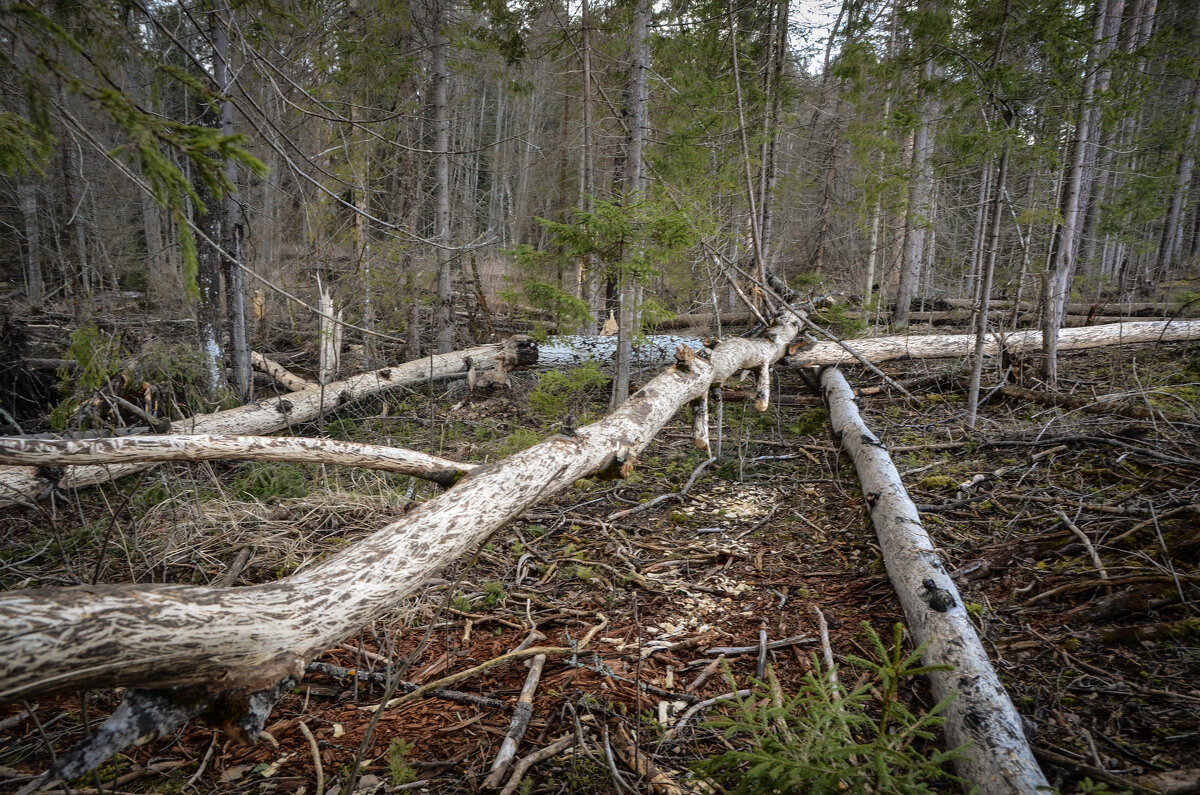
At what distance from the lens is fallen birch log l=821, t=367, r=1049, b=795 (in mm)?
2021

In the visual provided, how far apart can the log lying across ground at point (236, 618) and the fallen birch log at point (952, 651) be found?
2163mm

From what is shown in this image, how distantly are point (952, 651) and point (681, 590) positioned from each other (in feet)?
5.05

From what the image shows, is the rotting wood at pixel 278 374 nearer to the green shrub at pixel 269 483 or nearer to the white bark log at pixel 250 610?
the green shrub at pixel 269 483

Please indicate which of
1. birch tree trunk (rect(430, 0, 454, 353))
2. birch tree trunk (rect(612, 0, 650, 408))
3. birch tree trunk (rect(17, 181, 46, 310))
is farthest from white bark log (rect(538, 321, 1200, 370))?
birch tree trunk (rect(17, 181, 46, 310))

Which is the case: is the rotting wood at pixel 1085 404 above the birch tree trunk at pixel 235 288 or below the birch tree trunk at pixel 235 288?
below

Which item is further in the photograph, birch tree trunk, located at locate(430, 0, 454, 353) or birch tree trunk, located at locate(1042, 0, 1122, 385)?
birch tree trunk, located at locate(430, 0, 454, 353)

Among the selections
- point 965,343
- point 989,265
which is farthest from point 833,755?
point 965,343

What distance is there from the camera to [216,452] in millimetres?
3002

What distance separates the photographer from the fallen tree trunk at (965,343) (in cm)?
759

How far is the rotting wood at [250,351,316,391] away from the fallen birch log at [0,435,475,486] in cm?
498

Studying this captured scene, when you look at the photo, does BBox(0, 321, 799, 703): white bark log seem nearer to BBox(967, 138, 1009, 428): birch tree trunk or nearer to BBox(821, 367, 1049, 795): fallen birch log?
BBox(821, 367, 1049, 795): fallen birch log

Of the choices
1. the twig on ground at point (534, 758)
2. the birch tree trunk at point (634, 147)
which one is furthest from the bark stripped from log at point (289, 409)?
the twig on ground at point (534, 758)

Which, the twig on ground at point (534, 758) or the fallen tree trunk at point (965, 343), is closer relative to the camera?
the twig on ground at point (534, 758)

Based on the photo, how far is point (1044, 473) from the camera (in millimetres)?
4316
